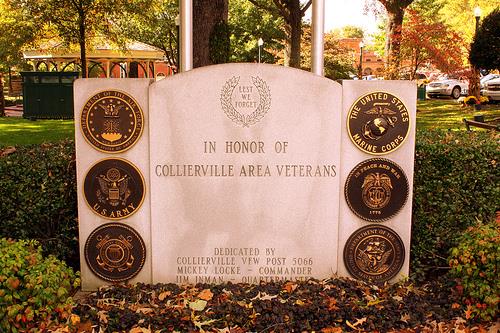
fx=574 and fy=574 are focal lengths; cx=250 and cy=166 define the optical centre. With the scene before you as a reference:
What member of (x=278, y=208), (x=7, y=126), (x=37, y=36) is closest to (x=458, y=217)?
(x=278, y=208)

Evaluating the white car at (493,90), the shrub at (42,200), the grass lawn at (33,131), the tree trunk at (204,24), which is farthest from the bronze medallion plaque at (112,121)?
the white car at (493,90)

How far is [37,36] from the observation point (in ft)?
59.0

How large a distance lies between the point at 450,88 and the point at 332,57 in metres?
10.6

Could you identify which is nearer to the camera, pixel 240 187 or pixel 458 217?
pixel 240 187

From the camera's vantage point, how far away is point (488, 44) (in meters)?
18.5

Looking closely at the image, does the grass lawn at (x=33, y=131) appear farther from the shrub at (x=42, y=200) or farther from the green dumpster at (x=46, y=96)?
the shrub at (x=42, y=200)

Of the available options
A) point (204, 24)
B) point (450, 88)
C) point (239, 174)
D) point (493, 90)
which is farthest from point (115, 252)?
point (450, 88)

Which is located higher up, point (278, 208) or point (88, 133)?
point (88, 133)

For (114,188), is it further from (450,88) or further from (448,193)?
(450,88)

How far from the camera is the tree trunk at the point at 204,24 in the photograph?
451 inches

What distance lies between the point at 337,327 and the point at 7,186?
309 centimetres

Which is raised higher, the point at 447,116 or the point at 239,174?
the point at 447,116

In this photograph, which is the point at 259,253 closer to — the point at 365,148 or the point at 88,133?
the point at 365,148

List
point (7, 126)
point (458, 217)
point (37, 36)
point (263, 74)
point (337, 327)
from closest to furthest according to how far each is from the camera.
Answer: point (337, 327) → point (263, 74) → point (458, 217) → point (7, 126) → point (37, 36)
